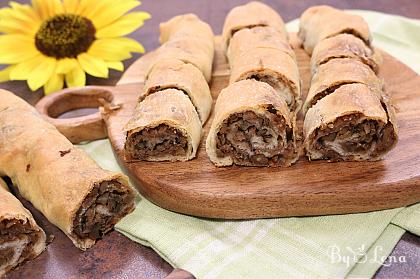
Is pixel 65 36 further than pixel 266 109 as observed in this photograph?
Yes

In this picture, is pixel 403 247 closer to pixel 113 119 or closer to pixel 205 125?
pixel 205 125

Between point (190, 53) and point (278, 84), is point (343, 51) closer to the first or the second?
point (278, 84)

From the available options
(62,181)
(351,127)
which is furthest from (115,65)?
(351,127)

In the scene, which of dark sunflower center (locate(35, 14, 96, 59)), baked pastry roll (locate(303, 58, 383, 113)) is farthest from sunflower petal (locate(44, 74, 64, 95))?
baked pastry roll (locate(303, 58, 383, 113))

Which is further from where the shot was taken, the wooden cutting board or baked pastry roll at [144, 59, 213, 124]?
baked pastry roll at [144, 59, 213, 124]

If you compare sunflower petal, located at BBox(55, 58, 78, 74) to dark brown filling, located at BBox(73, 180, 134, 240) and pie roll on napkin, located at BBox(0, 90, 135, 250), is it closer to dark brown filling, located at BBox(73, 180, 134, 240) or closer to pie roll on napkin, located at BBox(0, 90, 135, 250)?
pie roll on napkin, located at BBox(0, 90, 135, 250)

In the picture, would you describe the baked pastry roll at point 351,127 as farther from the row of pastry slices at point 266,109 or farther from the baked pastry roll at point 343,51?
the baked pastry roll at point 343,51

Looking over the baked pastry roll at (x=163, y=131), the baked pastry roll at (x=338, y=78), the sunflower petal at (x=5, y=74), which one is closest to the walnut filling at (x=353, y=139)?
the baked pastry roll at (x=338, y=78)
